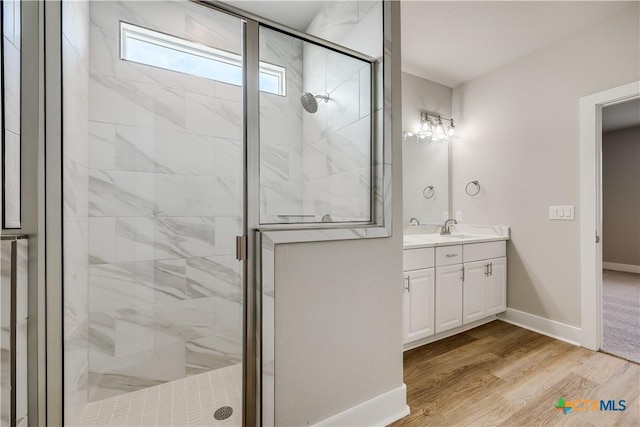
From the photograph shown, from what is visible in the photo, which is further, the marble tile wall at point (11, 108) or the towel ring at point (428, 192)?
the towel ring at point (428, 192)

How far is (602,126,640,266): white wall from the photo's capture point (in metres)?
4.91

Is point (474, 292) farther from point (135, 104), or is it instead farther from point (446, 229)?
point (135, 104)

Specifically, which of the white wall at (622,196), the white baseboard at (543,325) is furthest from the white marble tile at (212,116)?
the white wall at (622,196)

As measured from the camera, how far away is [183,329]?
1.93 m

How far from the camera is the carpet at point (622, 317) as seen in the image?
2230 millimetres

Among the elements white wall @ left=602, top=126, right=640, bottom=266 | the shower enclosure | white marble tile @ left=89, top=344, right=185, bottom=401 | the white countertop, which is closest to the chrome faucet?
the white countertop

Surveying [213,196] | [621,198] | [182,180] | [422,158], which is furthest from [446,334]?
[621,198]

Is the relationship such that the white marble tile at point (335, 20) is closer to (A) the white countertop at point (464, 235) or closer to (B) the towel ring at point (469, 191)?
(A) the white countertop at point (464, 235)

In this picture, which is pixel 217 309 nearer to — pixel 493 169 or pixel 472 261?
pixel 472 261

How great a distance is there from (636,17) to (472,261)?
207 cm

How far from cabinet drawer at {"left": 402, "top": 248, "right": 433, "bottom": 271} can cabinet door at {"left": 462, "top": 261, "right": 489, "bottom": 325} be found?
18.6 inches

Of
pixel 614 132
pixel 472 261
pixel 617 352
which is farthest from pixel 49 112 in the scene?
pixel 614 132

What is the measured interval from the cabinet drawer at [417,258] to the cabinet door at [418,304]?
0.04 metres

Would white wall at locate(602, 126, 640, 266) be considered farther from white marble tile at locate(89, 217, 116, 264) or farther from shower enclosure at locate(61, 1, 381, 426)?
white marble tile at locate(89, 217, 116, 264)
